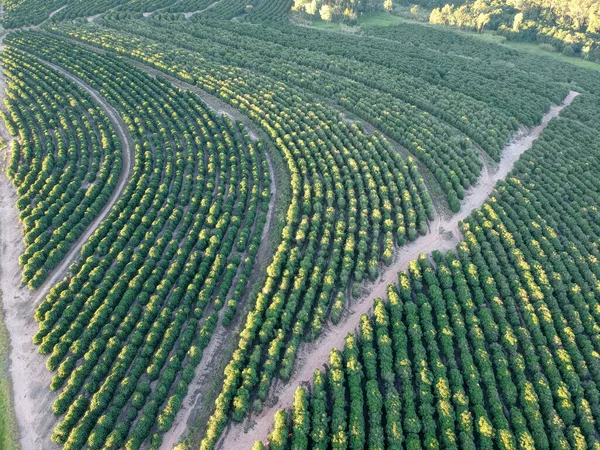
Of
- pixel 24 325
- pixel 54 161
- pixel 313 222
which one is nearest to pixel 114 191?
pixel 54 161

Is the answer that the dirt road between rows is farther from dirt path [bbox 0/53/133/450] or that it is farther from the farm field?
dirt path [bbox 0/53/133/450]

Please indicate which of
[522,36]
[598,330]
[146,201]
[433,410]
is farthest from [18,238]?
[522,36]

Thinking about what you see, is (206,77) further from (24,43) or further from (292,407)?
(292,407)

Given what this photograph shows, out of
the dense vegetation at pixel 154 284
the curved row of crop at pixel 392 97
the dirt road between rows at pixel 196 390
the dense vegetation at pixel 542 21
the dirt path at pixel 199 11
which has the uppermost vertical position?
the dirt path at pixel 199 11

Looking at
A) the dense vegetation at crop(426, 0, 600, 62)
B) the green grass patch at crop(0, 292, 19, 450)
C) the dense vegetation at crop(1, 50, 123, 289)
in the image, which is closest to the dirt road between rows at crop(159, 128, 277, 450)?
the green grass patch at crop(0, 292, 19, 450)

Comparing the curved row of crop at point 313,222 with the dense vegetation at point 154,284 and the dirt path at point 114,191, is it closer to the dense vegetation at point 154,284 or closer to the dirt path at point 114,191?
the dense vegetation at point 154,284

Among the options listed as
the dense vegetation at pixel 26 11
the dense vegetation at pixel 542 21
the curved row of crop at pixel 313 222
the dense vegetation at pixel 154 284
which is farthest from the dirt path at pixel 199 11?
the dense vegetation at pixel 154 284

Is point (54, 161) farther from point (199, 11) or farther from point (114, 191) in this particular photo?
point (199, 11)
